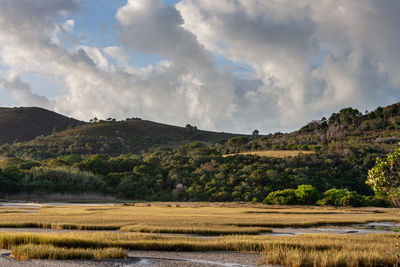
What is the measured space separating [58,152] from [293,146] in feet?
267

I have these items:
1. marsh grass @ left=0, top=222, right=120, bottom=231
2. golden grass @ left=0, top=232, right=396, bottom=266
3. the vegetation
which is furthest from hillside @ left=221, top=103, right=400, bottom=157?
golden grass @ left=0, top=232, right=396, bottom=266

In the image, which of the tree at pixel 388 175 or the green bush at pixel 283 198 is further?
the green bush at pixel 283 198

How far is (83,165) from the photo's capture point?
94438 millimetres

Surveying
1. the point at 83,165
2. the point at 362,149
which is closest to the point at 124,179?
the point at 83,165

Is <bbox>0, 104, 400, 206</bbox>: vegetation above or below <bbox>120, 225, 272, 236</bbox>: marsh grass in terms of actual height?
above

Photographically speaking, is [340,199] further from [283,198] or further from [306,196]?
[283,198]

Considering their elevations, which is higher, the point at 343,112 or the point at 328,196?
the point at 343,112

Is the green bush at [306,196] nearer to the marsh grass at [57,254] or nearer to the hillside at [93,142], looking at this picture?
the marsh grass at [57,254]

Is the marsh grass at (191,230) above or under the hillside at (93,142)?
under

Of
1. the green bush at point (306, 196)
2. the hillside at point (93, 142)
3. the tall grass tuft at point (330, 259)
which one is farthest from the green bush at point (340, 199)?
the hillside at point (93, 142)

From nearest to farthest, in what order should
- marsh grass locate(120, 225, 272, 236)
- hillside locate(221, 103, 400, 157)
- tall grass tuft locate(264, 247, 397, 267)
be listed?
tall grass tuft locate(264, 247, 397, 267) < marsh grass locate(120, 225, 272, 236) < hillside locate(221, 103, 400, 157)

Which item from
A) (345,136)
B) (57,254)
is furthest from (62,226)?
(345,136)

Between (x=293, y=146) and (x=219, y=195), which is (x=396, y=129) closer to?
(x=293, y=146)

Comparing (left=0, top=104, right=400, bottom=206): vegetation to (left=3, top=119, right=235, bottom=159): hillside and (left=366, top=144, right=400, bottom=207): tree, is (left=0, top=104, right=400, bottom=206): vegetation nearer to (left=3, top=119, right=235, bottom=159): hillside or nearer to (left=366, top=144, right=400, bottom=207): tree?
(left=3, top=119, right=235, bottom=159): hillside
